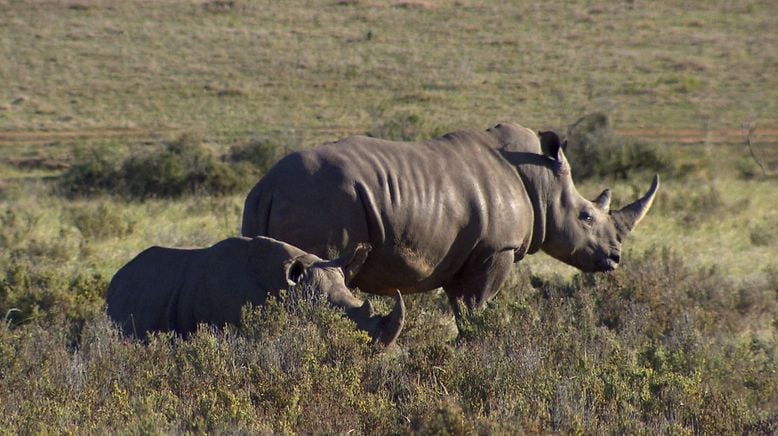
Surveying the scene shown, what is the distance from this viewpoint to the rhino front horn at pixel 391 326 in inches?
272

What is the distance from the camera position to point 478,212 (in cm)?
870

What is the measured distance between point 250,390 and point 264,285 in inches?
48.9

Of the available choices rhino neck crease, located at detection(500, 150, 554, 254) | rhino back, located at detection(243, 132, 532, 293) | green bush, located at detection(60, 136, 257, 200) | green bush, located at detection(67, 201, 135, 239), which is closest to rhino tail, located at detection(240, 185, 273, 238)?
rhino back, located at detection(243, 132, 532, 293)

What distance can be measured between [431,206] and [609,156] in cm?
1331

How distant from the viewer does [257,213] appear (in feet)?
27.1

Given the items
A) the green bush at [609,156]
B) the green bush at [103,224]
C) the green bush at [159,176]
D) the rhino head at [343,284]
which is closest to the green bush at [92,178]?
the green bush at [159,176]

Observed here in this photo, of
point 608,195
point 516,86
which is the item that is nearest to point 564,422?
point 608,195

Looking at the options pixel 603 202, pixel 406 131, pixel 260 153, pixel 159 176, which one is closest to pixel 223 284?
pixel 603 202

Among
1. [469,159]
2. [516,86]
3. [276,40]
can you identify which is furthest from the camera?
[276,40]

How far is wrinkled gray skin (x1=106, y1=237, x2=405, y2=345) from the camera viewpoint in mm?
7367

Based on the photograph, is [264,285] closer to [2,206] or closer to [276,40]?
[2,206]

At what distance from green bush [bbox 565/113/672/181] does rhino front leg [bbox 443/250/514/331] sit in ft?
39.6

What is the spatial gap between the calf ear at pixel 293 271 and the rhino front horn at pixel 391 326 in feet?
2.12

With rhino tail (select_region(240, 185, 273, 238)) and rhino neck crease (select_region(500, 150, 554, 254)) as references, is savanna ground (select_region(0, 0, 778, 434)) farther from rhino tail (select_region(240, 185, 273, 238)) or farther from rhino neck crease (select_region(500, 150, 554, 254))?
rhino tail (select_region(240, 185, 273, 238))
